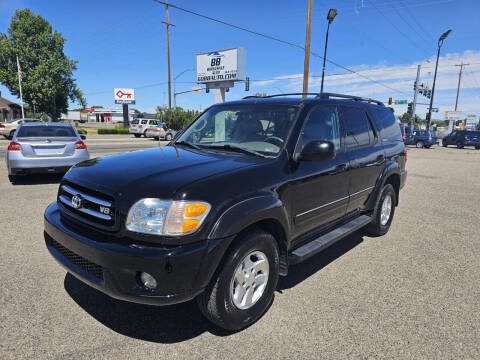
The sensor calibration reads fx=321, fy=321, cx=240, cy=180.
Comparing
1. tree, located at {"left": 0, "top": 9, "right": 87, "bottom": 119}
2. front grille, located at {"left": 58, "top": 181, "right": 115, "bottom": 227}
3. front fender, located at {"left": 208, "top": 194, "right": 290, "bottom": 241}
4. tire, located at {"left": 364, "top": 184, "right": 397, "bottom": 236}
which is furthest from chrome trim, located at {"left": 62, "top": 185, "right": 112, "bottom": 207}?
tree, located at {"left": 0, "top": 9, "right": 87, "bottom": 119}

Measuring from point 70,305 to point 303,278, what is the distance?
7.46ft

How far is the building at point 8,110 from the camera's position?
2221 inches

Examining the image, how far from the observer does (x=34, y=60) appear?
44.1 meters

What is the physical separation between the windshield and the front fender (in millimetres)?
568

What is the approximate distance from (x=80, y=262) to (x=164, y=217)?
2.77 feet

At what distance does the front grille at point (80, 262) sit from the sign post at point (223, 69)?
55.0 ft

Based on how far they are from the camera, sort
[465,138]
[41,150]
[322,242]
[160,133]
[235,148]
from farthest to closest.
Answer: [465,138]
[160,133]
[41,150]
[322,242]
[235,148]

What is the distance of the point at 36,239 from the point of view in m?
4.28

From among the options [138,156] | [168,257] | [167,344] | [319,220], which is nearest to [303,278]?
[319,220]

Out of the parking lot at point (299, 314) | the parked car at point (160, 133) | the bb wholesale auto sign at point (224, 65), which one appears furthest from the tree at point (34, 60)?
the parking lot at point (299, 314)

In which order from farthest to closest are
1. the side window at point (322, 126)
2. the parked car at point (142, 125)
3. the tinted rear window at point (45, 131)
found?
the parked car at point (142, 125)
the tinted rear window at point (45, 131)
the side window at point (322, 126)

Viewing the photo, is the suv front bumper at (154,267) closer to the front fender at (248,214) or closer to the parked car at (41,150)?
the front fender at (248,214)

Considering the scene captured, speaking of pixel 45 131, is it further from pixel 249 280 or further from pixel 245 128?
pixel 249 280

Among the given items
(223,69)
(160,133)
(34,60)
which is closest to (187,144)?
(223,69)
